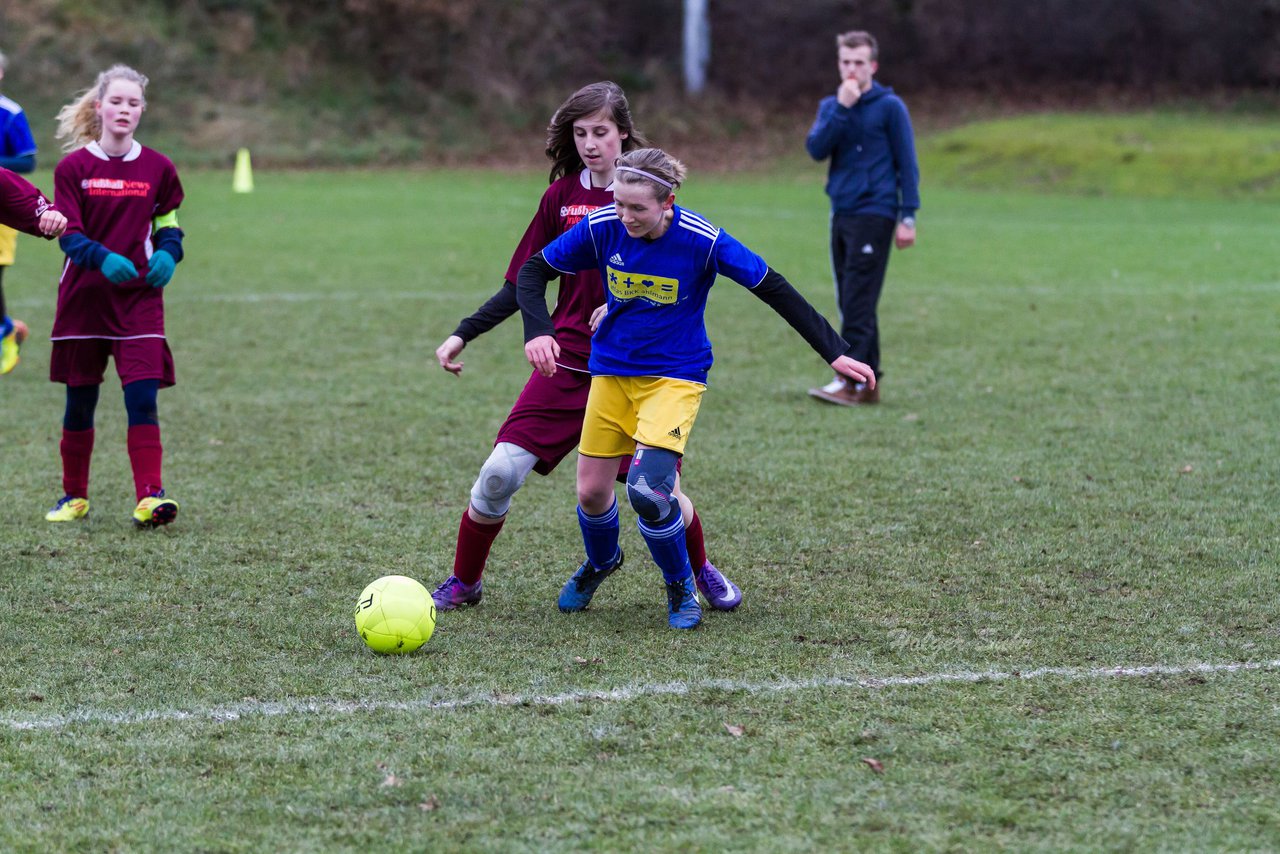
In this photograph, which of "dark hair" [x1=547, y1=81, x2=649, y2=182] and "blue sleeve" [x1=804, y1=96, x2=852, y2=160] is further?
"blue sleeve" [x1=804, y1=96, x2=852, y2=160]

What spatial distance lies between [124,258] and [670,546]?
267cm

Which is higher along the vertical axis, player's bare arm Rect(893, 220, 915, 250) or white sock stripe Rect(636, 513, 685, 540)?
player's bare arm Rect(893, 220, 915, 250)

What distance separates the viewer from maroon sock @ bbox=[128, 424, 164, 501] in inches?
252

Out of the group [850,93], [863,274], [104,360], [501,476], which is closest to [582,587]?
[501,476]

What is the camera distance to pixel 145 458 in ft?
21.1

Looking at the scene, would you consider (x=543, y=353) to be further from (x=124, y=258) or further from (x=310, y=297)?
(x=310, y=297)

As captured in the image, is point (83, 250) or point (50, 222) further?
point (83, 250)

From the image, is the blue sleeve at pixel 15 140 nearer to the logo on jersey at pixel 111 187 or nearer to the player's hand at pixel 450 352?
the logo on jersey at pixel 111 187

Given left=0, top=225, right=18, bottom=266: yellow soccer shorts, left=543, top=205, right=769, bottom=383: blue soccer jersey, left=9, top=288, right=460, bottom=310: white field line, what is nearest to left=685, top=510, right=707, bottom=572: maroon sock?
left=543, top=205, right=769, bottom=383: blue soccer jersey

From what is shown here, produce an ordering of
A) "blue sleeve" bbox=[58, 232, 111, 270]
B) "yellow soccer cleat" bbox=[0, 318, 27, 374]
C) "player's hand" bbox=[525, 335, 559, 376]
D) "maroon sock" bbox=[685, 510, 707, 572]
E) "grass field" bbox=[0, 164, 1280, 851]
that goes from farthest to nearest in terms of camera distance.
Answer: "yellow soccer cleat" bbox=[0, 318, 27, 374] → "blue sleeve" bbox=[58, 232, 111, 270] → "maroon sock" bbox=[685, 510, 707, 572] → "player's hand" bbox=[525, 335, 559, 376] → "grass field" bbox=[0, 164, 1280, 851]

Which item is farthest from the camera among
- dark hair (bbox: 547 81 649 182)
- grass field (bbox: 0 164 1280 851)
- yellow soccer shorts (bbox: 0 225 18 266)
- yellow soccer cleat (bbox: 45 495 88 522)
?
yellow soccer shorts (bbox: 0 225 18 266)

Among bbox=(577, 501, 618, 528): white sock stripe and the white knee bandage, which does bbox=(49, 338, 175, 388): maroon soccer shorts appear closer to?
the white knee bandage

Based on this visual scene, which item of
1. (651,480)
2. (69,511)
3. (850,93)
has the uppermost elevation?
(850,93)

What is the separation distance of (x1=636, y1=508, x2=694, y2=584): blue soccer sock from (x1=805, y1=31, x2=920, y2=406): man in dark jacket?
4369 mm
